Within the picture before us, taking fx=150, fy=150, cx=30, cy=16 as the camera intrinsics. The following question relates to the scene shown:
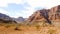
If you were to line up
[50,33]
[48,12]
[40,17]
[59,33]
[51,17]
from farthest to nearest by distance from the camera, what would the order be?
[48,12]
[51,17]
[40,17]
[50,33]
[59,33]

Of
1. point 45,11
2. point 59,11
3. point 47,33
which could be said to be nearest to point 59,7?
point 59,11

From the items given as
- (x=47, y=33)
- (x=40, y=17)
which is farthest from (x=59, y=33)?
(x=40, y=17)

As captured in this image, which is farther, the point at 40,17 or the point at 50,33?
the point at 40,17

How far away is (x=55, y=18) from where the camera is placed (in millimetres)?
126000

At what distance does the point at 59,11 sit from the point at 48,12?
59.7ft

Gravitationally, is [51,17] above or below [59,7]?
below

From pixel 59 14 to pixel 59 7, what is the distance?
13.6 meters

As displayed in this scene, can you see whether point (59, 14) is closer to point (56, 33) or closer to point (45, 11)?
point (45, 11)

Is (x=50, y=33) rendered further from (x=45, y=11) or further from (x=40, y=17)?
(x=45, y=11)

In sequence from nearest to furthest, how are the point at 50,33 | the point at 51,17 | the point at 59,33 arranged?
the point at 59,33
the point at 50,33
the point at 51,17

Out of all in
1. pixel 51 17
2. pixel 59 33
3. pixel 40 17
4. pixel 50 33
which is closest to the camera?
pixel 59 33

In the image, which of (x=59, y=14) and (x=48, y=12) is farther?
(x=48, y=12)

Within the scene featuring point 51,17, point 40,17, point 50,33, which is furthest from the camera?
point 51,17

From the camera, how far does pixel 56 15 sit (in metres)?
123
